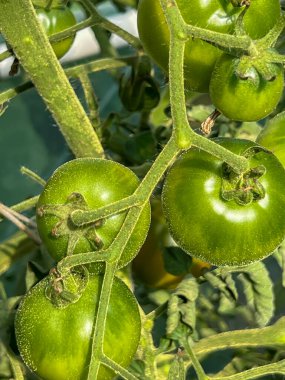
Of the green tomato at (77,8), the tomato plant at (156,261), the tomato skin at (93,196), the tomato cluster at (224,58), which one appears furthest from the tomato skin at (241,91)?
the green tomato at (77,8)

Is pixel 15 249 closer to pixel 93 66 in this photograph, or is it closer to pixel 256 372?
pixel 93 66

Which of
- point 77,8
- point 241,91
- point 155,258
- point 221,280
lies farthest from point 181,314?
point 77,8

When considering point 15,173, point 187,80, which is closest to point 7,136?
point 15,173

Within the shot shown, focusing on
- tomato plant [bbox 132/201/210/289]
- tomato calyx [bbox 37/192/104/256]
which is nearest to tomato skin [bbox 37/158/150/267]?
tomato calyx [bbox 37/192/104/256]

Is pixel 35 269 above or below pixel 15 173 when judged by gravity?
above

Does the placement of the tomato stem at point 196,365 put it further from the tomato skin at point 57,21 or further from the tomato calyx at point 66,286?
the tomato skin at point 57,21

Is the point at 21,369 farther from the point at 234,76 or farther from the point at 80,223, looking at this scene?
the point at 234,76
